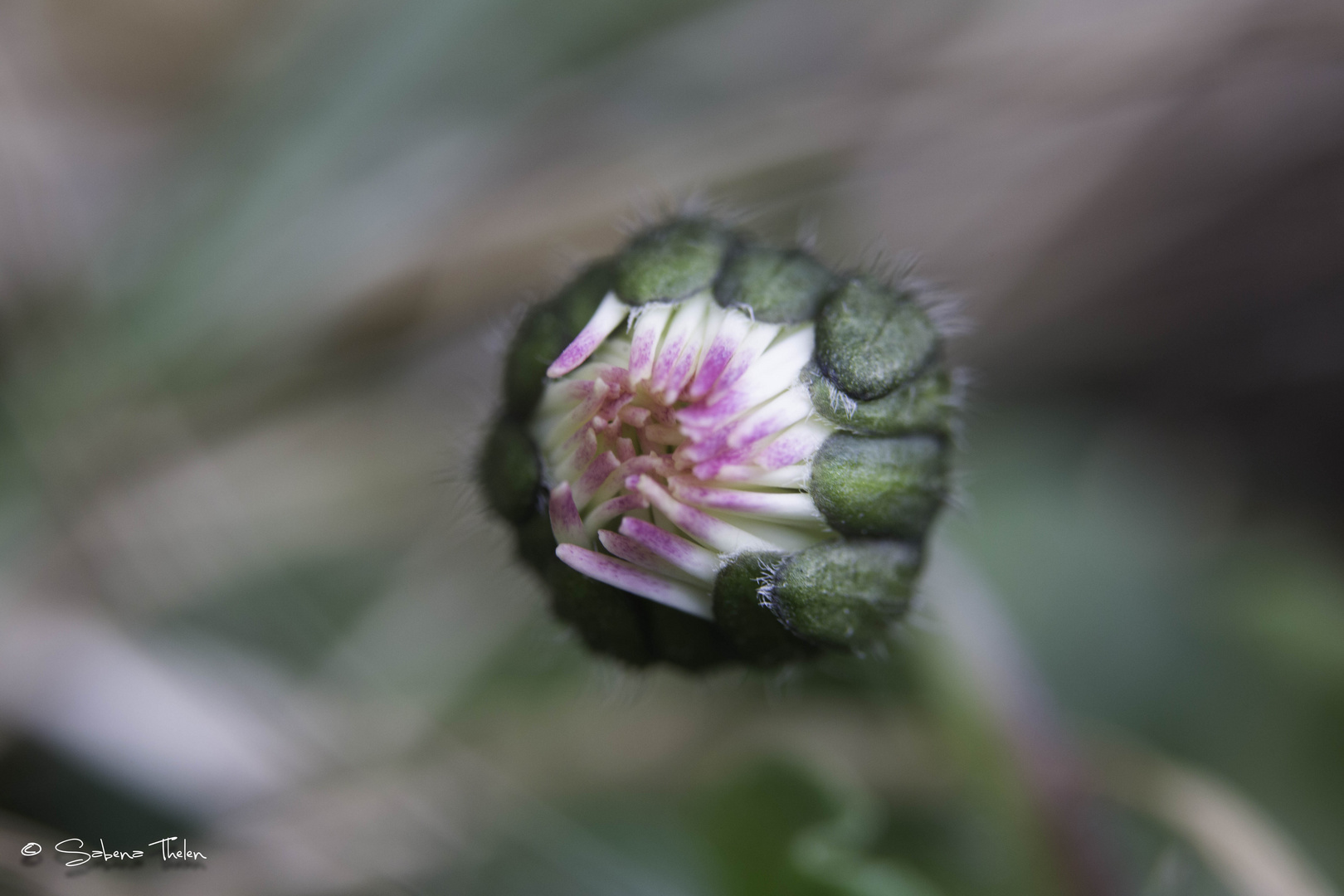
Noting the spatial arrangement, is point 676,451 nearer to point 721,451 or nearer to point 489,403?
point 721,451

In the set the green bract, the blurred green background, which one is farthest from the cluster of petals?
the blurred green background

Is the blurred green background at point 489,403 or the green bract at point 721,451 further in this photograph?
the blurred green background at point 489,403

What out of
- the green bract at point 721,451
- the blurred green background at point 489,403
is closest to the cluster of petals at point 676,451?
the green bract at point 721,451

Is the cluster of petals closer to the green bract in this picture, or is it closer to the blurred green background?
the green bract

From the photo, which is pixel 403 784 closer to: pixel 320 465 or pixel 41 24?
pixel 320 465

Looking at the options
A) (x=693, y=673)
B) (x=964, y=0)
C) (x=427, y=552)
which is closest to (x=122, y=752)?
(x=427, y=552)

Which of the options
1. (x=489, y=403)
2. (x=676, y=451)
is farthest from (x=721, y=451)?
(x=489, y=403)

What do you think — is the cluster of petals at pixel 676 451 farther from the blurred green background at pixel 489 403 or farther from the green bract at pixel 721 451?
the blurred green background at pixel 489 403
